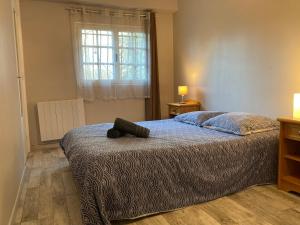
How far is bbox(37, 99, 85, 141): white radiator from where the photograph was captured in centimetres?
439

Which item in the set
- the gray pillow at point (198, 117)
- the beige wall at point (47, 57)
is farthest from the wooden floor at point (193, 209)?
the beige wall at point (47, 57)

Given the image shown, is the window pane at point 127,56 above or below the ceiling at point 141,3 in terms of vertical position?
below

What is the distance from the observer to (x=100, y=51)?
15.2ft

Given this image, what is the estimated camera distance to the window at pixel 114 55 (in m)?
4.55

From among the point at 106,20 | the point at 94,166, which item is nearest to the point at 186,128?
the point at 94,166

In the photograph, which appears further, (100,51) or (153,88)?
(153,88)

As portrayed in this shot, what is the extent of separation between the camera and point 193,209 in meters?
2.30

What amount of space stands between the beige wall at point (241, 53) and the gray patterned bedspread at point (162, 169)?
70 cm

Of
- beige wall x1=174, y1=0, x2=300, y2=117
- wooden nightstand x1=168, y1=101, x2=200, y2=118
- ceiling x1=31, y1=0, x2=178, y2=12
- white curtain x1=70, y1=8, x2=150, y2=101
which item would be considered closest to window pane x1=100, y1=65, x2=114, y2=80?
white curtain x1=70, y1=8, x2=150, y2=101

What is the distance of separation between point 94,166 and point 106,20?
332cm

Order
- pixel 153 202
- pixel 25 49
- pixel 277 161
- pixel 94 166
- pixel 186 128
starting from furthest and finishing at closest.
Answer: pixel 25 49 < pixel 186 128 < pixel 277 161 < pixel 153 202 < pixel 94 166

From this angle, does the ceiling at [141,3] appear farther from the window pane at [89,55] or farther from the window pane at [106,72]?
the window pane at [106,72]

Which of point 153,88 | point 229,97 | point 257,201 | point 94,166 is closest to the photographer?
point 94,166

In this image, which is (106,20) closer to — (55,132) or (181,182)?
(55,132)
